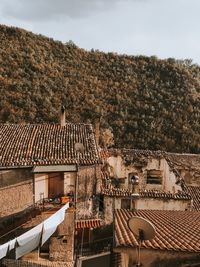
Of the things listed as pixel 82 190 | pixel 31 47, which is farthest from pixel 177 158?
pixel 31 47

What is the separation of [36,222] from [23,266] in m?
2.19

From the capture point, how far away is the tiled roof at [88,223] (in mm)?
18953

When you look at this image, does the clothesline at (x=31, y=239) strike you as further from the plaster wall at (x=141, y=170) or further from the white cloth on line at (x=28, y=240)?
the plaster wall at (x=141, y=170)

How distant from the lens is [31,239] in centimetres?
1414

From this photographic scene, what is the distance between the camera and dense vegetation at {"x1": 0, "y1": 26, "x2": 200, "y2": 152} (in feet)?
133

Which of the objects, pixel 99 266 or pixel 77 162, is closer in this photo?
pixel 99 266

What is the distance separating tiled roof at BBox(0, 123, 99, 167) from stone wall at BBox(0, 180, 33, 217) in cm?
115

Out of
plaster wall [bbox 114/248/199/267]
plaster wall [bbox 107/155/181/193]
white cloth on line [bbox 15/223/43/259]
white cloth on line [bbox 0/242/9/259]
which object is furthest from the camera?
plaster wall [bbox 107/155/181/193]

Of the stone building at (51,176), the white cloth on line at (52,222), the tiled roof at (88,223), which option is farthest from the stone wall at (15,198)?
the tiled roof at (88,223)

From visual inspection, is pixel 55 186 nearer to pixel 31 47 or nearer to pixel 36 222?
pixel 36 222

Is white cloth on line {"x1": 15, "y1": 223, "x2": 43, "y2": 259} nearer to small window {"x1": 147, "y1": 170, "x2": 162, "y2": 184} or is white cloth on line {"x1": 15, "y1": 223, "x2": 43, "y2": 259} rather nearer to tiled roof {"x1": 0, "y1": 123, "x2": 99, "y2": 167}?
tiled roof {"x1": 0, "y1": 123, "x2": 99, "y2": 167}

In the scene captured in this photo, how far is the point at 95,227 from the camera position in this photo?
782 inches

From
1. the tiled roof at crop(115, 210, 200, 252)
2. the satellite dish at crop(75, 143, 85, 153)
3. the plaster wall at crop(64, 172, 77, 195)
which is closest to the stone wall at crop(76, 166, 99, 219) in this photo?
the plaster wall at crop(64, 172, 77, 195)

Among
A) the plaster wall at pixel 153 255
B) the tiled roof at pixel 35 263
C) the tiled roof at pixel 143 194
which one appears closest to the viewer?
the plaster wall at pixel 153 255
